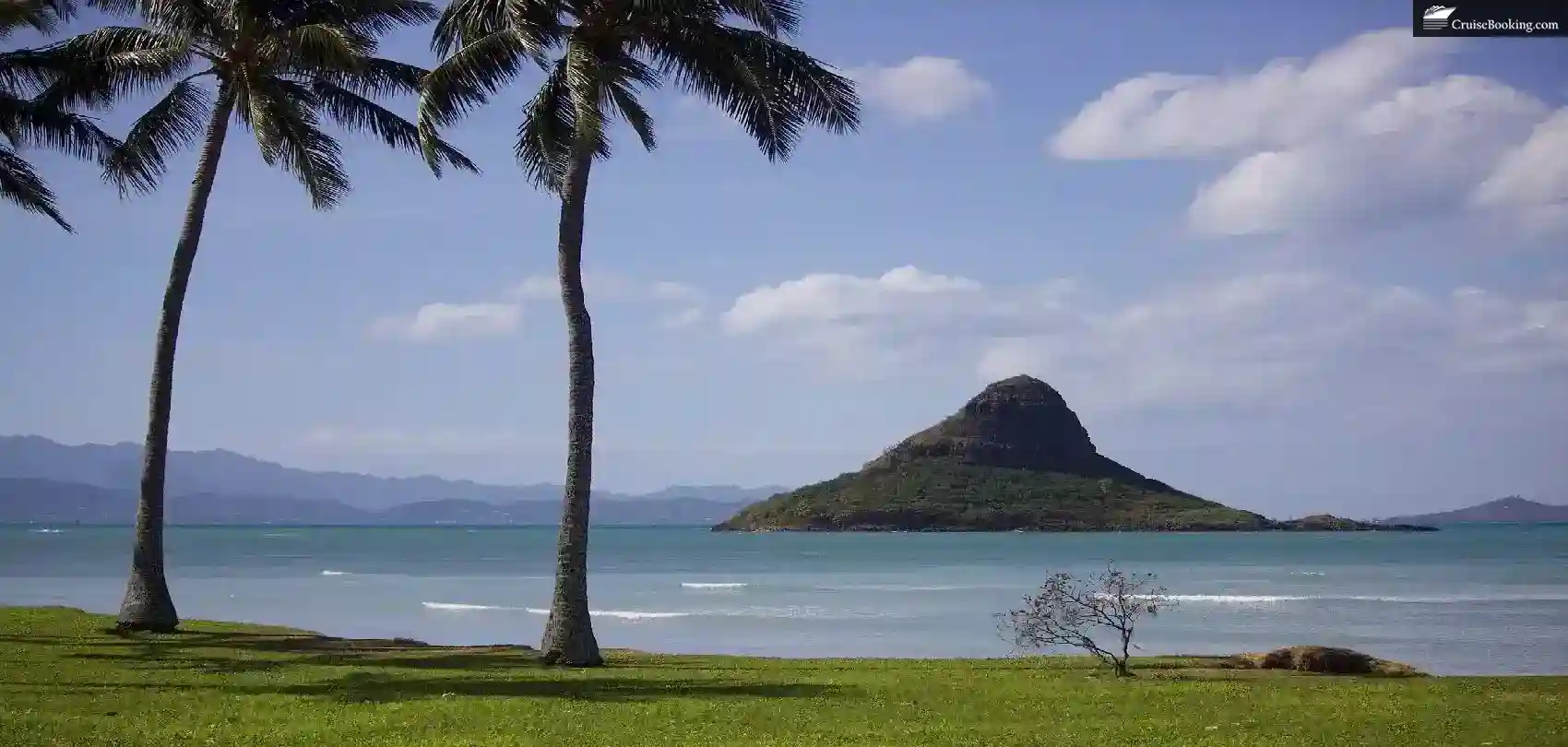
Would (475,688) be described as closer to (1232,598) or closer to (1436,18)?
(1436,18)

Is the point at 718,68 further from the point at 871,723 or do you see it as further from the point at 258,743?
the point at 258,743

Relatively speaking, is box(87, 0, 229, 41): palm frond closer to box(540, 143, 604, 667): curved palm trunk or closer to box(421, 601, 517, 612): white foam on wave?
box(540, 143, 604, 667): curved palm trunk

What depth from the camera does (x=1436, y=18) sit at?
66.8 ft

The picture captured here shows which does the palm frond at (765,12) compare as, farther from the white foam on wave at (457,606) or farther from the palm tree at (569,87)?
the white foam on wave at (457,606)

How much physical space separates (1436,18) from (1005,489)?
15571cm

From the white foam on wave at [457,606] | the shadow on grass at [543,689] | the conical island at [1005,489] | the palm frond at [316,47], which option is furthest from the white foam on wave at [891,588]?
the conical island at [1005,489]

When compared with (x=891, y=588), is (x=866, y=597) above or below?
below

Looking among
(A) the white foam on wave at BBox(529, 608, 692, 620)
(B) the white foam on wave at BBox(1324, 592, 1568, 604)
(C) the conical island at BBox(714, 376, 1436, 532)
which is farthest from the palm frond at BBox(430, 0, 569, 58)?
(C) the conical island at BBox(714, 376, 1436, 532)

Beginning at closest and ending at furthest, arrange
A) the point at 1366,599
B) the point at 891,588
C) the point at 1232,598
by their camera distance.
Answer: the point at 1366,599
the point at 1232,598
the point at 891,588

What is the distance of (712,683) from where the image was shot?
18219 mm

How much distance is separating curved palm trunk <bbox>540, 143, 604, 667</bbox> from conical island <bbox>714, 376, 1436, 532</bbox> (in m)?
148

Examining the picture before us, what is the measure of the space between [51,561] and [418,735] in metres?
81.8

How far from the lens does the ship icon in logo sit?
20.3 meters

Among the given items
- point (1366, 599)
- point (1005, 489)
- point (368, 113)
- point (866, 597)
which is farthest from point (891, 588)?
point (1005, 489)
